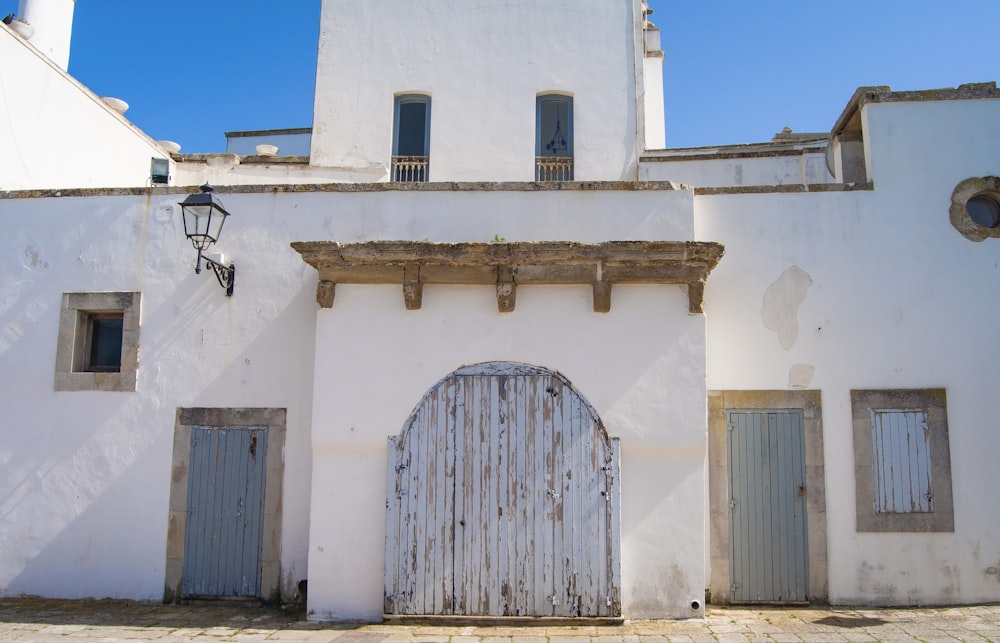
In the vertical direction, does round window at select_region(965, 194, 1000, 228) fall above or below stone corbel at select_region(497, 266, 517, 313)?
above

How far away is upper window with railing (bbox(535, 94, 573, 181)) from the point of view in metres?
12.7

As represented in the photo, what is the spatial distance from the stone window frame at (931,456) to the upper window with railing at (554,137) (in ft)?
22.3

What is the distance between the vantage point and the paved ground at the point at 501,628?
608 cm

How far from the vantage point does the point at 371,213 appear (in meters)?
7.75

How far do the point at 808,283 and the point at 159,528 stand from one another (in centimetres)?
706

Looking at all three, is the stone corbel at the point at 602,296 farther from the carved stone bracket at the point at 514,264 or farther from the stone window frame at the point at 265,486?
the stone window frame at the point at 265,486

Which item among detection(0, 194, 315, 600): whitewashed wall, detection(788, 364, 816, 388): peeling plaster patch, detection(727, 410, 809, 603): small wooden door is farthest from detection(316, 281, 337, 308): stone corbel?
detection(788, 364, 816, 388): peeling plaster patch

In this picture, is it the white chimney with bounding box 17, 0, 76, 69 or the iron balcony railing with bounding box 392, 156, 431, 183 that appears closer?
the white chimney with bounding box 17, 0, 76, 69

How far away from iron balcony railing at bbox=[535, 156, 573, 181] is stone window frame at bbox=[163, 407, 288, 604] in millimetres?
6981

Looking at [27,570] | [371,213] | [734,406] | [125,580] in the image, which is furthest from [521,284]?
[27,570]

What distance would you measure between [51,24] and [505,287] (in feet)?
31.3

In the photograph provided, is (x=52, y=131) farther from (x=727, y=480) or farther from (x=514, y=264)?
(x=727, y=480)

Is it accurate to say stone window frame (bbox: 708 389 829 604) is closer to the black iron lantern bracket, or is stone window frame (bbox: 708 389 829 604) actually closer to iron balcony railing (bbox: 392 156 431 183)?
the black iron lantern bracket

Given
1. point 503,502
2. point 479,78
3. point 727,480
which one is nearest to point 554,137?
point 479,78
